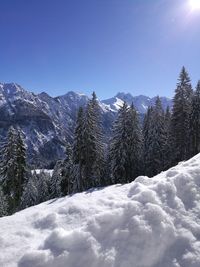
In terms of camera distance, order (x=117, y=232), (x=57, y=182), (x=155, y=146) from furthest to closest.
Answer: (x=57, y=182) < (x=155, y=146) < (x=117, y=232)

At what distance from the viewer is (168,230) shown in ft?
28.6

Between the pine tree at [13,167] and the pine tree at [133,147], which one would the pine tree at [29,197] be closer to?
the pine tree at [13,167]

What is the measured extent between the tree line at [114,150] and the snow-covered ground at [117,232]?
30.8 m

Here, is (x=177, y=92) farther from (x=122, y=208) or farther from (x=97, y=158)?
(x=122, y=208)

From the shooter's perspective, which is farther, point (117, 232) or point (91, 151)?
point (91, 151)

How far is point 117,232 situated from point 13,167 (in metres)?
34.0

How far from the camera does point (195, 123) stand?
1917 inches

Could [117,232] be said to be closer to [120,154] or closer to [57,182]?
[120,154]

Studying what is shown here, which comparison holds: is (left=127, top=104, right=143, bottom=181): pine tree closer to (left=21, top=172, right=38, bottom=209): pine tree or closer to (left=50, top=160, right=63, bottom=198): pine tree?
(left=50, top=160, right=63, bottom=198): pine tree

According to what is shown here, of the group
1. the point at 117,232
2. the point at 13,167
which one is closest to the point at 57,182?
the point at 13,167

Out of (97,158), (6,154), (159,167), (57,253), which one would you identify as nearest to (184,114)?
(159,167)

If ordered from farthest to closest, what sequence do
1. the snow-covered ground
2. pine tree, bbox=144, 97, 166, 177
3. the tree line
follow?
pine tree, bbox=144, 97, 166, 177 → the tree line → the snow-covered ground

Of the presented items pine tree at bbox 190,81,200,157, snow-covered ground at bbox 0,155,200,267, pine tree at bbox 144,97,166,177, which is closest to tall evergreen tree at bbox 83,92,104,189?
pine tree at bbox 144,97,166,177

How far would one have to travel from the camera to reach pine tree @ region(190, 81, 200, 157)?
48.6m
